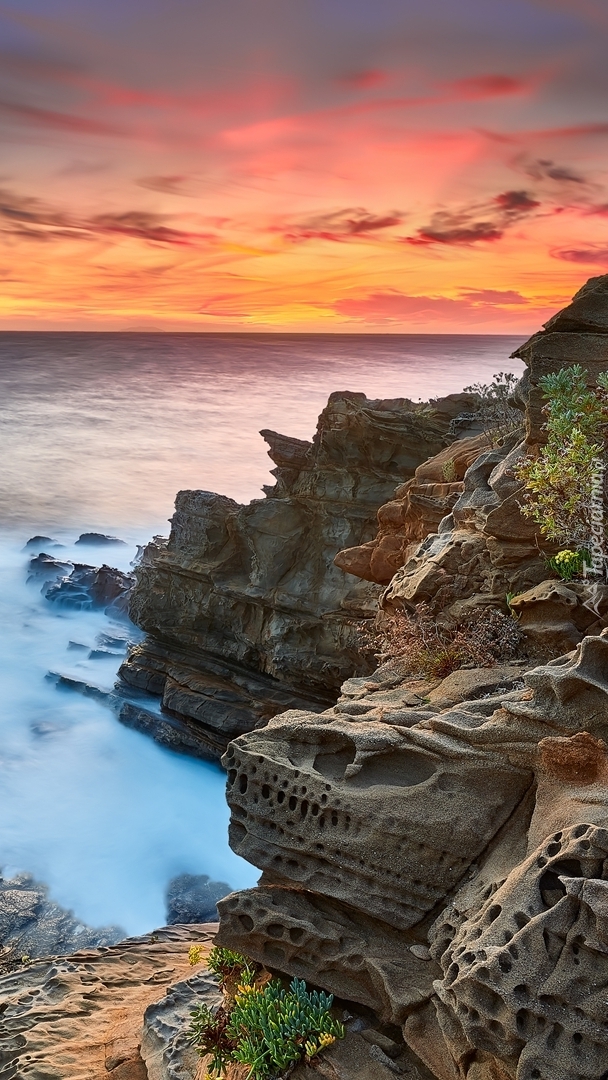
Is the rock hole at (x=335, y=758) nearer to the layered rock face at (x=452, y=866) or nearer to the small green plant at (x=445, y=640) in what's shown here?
the layered rock face at (x=452, y=866)

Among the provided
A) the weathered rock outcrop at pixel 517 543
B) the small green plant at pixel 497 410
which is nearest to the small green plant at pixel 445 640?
the weathered rock outcrop at pixel 517 543

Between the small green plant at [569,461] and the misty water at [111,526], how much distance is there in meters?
15.8

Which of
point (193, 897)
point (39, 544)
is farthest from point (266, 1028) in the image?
point (39, 544)

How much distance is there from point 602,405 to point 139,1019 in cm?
1112

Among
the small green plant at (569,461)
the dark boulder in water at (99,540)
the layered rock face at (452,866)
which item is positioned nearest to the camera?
the layered rock face at (452,866)

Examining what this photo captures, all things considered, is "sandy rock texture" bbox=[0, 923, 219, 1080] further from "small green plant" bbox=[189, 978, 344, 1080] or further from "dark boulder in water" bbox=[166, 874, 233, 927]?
"dark boulder in water" bbox=[166, 874, 233, 927]

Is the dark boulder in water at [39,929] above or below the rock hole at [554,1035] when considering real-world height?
below

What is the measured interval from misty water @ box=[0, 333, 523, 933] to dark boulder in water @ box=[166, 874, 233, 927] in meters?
0.32

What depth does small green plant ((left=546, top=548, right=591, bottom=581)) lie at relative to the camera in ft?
36.3

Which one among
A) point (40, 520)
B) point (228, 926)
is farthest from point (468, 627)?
point (40, 520)

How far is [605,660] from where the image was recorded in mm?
7762

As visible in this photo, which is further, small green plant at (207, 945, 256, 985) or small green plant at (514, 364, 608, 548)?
small green plant at (514, 364, 608, 548)

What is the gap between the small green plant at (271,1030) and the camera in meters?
7.58

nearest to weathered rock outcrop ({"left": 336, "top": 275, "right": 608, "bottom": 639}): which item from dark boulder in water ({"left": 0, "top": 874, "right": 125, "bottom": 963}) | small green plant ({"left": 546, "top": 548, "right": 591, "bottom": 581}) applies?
small green plant ({"left": 546, "top": 548, "right": 591, "bottom": 581})
